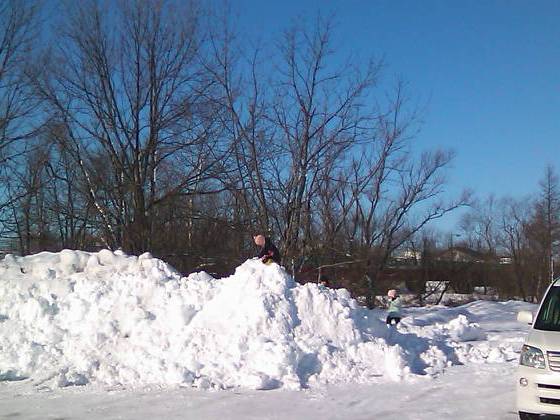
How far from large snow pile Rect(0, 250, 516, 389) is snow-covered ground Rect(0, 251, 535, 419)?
0.02 metres

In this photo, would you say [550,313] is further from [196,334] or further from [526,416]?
[196,334]

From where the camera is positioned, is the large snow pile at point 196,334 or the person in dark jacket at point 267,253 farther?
the person in dark jacket at point 267,253

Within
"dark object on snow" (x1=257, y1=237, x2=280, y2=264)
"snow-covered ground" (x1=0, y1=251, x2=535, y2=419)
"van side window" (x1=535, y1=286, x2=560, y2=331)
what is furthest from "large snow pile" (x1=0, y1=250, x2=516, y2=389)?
"van side window" (x1=535, y1=286, x2=560, y2=331)

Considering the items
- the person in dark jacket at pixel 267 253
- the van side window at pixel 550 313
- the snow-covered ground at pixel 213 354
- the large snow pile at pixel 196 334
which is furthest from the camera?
the person in dark jacket at pixel 267 253

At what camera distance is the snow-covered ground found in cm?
830

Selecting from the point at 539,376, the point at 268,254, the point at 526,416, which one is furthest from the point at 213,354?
the point at 539,376

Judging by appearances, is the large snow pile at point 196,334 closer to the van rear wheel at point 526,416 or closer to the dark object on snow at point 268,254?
the dark object on snow at point 268,254

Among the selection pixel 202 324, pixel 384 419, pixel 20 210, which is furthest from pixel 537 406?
pixel 20 210

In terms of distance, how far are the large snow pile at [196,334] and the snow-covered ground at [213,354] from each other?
24mm

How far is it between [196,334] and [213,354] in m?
0.62

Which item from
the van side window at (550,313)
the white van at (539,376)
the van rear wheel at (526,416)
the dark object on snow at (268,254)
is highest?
the dark object on snow at (268,254)

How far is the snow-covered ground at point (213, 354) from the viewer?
8305mm

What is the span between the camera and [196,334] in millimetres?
10531


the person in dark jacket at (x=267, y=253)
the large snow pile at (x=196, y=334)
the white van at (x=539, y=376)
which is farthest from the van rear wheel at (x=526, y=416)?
the person in dark jacket at (x=267, y=253)
